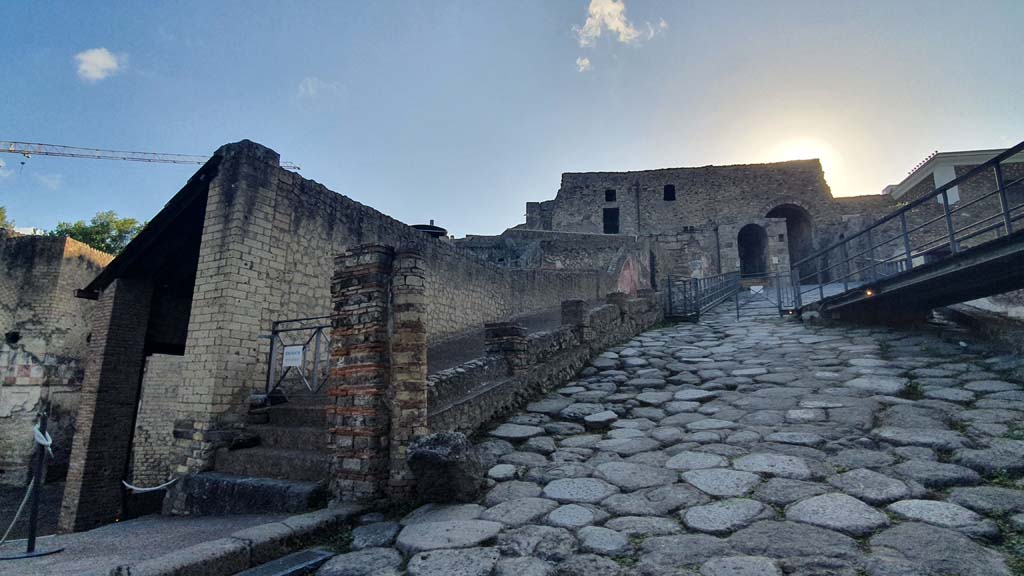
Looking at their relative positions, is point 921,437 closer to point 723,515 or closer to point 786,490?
point 786,490

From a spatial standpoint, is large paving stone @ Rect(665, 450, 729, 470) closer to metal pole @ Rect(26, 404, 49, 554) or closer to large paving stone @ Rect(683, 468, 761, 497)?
large paving stone @ Rect(683, 468, 761, 497)

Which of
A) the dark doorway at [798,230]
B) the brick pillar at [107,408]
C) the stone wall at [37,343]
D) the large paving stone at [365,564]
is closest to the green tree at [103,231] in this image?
the stone wall at [37,343]

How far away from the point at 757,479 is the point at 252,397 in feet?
20.0

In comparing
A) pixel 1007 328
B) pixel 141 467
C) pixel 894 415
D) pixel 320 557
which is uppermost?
pixel 1007 328

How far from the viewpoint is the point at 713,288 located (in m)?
15.1

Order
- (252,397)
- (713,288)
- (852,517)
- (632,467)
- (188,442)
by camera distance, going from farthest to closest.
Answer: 1. (713,288)
2. (252,397)
3. (188,442)
4. (632,467)
5. (852,517)

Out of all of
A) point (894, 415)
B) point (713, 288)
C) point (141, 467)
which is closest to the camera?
point (894, 415)

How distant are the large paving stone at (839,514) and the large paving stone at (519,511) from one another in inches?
61.2

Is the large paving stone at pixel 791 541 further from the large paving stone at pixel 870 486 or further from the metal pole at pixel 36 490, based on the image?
the metal pole at pixel 36 490

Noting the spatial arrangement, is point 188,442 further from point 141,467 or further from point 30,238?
point 30,238

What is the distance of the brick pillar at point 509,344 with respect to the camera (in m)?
6.14

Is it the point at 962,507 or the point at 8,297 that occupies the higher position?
the point at 8,297

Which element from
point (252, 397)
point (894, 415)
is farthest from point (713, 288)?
point (252, 397)

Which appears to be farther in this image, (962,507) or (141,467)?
(141,467)
